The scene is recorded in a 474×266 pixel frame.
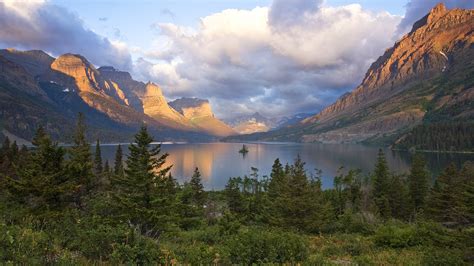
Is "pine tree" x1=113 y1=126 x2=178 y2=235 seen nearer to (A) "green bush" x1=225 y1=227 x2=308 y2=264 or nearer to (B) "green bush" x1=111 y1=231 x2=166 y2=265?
(A) "green bush" x1=225 y1=227 x2=308 y2=264

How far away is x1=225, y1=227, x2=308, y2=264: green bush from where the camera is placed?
1073 centimetres

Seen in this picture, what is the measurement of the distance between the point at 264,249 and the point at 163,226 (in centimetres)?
1579

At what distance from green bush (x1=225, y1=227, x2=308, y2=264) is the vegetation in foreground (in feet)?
0.12

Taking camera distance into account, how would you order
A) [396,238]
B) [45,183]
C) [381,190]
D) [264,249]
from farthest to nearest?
[381,190], [45,183], [396,238], [264,249]

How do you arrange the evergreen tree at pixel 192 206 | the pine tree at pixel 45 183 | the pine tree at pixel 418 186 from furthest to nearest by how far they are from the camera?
the pine tree at pixel 418 186
the evergreen tree at pixel 192 206
the pine tree at pixel 45 183

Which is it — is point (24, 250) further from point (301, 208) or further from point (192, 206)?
point (192, 206)

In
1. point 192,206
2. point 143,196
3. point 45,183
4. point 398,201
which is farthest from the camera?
point 398,201

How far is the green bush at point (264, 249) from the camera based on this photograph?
10734 mm

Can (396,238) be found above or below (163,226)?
above

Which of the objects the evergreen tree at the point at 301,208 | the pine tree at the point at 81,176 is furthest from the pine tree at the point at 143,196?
the evergreen tree at the point at 301,208

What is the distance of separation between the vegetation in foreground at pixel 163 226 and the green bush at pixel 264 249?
0.12 feet

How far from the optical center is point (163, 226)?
2505cm

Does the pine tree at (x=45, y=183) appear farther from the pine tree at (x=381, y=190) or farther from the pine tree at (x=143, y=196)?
the pine tree at (x=381, y=190)

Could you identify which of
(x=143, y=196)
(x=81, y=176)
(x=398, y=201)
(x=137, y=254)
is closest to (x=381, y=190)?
(x=398, y=201)
